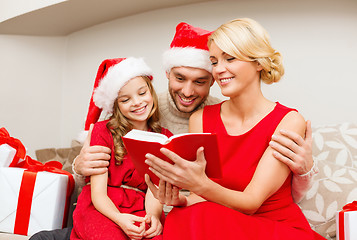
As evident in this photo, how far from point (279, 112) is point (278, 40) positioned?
1.17 m

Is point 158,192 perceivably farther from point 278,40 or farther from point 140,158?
point 278,40

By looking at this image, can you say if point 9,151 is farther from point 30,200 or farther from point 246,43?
point 246,43

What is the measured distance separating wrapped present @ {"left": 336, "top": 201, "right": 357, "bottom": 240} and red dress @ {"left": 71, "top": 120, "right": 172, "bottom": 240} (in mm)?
735

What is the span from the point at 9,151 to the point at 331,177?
1648 millimetres

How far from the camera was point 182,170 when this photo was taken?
1.14 m

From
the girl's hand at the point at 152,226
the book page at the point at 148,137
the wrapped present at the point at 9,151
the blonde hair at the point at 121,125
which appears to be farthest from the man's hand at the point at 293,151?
the wrapped present at the point at 9,151

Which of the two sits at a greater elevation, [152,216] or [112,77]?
[112,77]

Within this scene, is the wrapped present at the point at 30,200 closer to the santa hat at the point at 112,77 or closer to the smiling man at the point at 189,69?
the santa hat at the point at 112,77

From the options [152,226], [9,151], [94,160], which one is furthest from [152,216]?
[9,151]

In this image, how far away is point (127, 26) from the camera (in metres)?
2.96

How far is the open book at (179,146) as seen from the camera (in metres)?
1.08

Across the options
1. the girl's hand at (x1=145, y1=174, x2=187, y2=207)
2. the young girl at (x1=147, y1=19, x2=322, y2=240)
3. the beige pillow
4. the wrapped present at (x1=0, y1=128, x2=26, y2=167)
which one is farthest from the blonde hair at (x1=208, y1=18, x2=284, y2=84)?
the wrapped present at (x1=0, y1=128, x2=26, y2=167)

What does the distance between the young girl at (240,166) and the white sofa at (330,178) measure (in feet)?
0.88

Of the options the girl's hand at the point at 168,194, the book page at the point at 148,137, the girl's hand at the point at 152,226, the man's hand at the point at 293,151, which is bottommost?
the girl's hand at the point at 152,226
